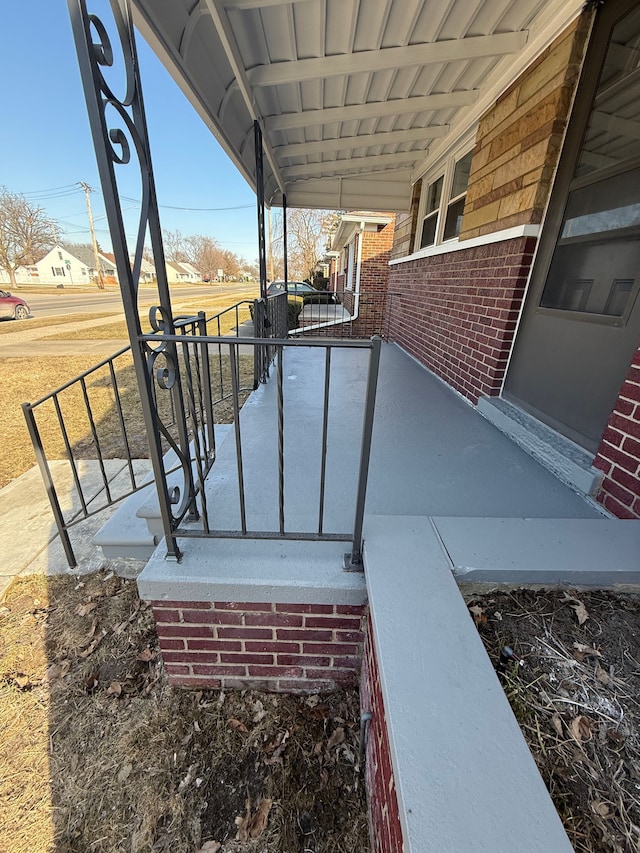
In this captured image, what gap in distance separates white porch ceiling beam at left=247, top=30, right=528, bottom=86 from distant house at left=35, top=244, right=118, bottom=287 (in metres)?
58.2

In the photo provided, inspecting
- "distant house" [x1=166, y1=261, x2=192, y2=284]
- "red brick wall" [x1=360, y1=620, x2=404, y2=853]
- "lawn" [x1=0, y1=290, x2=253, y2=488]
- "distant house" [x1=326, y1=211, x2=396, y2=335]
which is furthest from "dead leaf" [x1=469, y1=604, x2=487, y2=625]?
"distant house" [x1=166, y1=261, x2=192, y2=284]

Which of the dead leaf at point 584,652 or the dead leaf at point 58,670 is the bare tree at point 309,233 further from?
the dead leaf at point 584,652

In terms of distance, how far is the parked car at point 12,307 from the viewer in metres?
16.4

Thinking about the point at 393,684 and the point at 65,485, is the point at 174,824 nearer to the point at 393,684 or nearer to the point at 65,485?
the point at 393,684

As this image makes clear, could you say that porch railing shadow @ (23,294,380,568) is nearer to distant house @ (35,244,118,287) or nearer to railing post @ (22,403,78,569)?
railing post @ (22,403,78,569)

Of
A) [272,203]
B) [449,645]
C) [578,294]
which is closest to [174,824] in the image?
[449,645]

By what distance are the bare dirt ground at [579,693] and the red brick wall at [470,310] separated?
198 cm

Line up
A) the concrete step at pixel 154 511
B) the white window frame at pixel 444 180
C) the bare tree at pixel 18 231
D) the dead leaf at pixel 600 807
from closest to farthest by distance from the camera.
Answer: the dead leaf at pixel 600 807 < the concrete step at pixel 154 511 < the white window frame at pixel 444 180 < the bare tree at pixel 18 231

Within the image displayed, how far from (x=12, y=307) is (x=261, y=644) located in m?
21.1

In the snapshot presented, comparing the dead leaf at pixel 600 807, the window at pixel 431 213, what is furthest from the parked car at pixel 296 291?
the dead leaf at pixel 600 807

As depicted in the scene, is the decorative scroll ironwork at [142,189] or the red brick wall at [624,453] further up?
the decorative scroll ironwork at [142,189]

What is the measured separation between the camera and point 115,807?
138 cm

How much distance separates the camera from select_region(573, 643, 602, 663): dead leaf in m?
1.18

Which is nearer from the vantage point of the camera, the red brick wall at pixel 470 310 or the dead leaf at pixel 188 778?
the dead leaf at pixel 188 778
